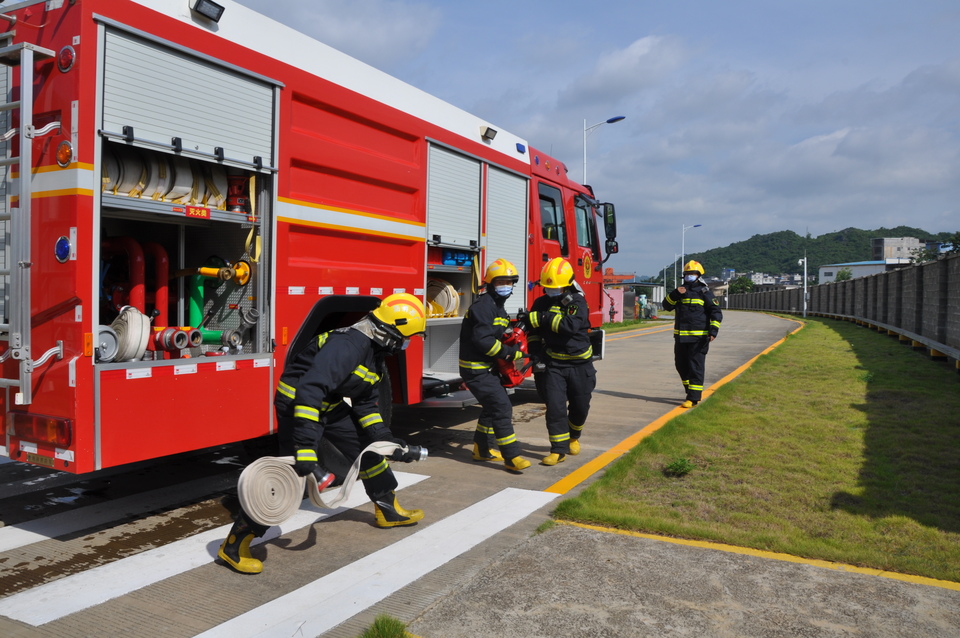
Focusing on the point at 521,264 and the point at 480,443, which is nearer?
the point at 480,443

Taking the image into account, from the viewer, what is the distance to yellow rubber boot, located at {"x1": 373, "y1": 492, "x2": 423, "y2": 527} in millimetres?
4758

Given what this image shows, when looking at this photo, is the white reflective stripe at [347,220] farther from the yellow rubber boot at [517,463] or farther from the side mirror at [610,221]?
the side mirror at [610,221]

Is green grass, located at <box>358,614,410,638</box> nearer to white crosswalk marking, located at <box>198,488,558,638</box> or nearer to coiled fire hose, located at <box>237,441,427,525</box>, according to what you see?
white crosswalk marking, located at <box>198,488,558,638</box>

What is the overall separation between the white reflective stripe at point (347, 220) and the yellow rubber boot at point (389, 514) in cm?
199

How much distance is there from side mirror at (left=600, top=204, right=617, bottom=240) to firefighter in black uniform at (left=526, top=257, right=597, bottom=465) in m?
3.95

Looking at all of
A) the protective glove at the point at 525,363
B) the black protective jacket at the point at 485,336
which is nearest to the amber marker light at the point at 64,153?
the black protective jacket at the point at 485,336

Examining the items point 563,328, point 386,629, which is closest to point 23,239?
point 386,629

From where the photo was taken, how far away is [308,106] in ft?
17.7

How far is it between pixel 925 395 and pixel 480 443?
6.38 metres

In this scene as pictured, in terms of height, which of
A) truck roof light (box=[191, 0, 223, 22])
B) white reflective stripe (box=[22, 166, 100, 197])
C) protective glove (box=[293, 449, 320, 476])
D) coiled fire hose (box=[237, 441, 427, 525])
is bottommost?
coiled fire hose (box=[237, 441, 427, 525])

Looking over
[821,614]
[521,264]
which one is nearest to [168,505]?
[821,614]

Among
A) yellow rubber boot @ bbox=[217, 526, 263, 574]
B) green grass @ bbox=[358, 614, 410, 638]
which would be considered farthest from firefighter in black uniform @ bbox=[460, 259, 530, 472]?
green grass @ bbox=[358, 614, 410, 638]

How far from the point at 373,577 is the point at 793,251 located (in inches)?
7705

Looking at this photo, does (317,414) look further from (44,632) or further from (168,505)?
(168,505)
